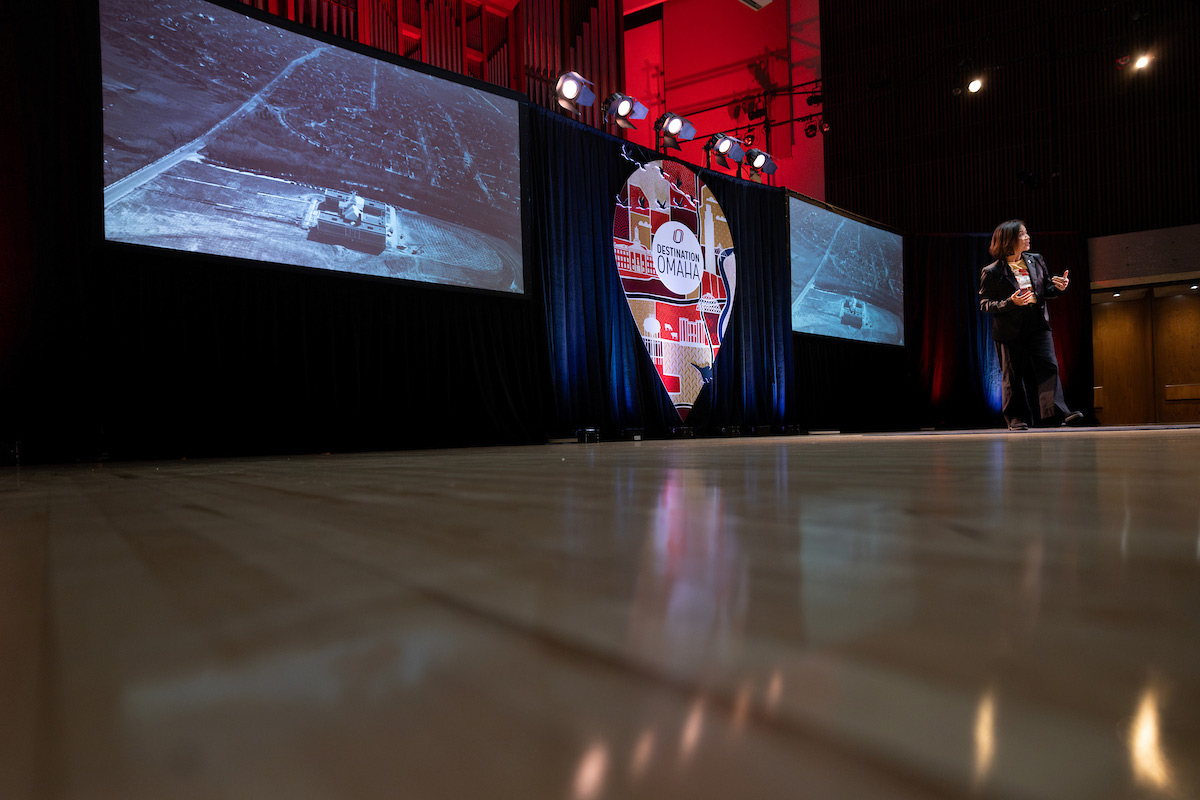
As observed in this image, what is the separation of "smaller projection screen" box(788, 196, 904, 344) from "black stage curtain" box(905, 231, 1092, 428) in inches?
8.9

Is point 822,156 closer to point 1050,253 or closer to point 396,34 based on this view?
point 1050,253

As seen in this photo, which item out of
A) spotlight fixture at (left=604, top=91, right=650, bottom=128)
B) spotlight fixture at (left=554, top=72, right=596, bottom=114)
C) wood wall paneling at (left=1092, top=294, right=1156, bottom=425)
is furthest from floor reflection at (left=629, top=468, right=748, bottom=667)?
wood wall paneling at (left=1092, top=294, right=1156, bottom=425)

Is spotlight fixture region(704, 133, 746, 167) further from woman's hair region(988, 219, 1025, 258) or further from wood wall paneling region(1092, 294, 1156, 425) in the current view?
wood wall paneling region(1092, 294, 1156, 425)

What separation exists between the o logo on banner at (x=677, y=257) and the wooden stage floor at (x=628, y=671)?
512 centimetres

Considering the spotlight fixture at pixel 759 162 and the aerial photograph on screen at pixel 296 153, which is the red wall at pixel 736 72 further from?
the aerial photograph on screen at pixel 296 153

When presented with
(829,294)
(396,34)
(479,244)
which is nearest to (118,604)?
(479,244)

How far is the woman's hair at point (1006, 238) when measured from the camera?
384 centimetres

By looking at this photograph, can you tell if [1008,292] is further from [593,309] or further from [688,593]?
[688,593]

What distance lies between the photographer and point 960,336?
7.31m

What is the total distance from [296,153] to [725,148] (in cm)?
367

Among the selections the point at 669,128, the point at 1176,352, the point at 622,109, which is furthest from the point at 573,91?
the point at 1176,352

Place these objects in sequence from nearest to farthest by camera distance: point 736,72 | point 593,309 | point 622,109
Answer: point 593,309 < point 622,109 < point 736,72

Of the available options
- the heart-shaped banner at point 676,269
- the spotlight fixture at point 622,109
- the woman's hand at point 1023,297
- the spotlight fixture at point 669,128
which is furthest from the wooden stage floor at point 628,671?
the spotlight fixture at point 669,128

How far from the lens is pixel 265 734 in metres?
0.08
